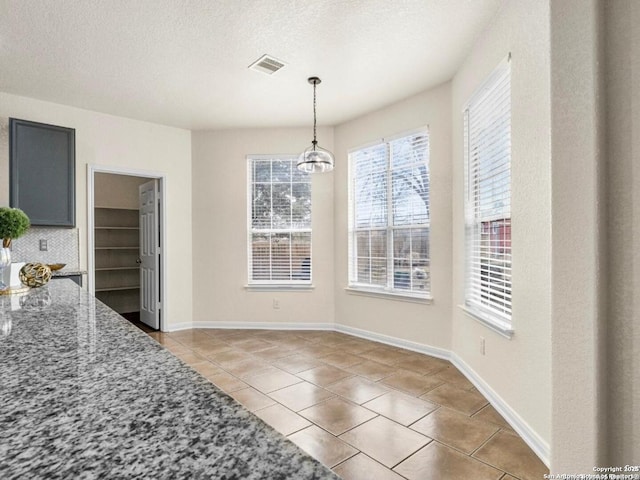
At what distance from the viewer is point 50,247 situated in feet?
13.2

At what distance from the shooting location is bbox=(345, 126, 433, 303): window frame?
152 inches

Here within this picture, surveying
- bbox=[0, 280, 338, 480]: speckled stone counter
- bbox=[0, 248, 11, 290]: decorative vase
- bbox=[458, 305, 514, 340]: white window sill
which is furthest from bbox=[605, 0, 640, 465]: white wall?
bbox=[0, 248, 11, 290]: decorative vase

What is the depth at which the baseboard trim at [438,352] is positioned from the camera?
7.00 feet

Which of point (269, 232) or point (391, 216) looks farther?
point (269, 232)

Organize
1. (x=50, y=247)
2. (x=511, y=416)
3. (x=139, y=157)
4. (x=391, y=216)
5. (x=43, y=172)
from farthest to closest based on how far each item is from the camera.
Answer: (x=139, y=157)
(x=391, y=216)
(x=50, y=247)
(x=43, y=172)
(x=511, y=416)

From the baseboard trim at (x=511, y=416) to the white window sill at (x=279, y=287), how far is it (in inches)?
88.8

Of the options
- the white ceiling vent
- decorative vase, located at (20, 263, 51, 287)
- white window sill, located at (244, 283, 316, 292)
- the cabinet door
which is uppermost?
the white ceiling vent

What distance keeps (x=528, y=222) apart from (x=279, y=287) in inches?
135

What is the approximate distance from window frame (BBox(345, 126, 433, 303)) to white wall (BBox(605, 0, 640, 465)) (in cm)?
274

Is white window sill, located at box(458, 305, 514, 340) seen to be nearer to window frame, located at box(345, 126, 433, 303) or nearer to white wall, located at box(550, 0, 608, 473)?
window frame, located at box(345, 126, 433, 303)

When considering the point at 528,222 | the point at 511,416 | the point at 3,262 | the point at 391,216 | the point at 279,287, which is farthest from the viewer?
the point at 279,287

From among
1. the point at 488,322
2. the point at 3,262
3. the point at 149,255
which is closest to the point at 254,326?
the point at 149,255

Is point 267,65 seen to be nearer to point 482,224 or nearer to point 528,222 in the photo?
point 482,224

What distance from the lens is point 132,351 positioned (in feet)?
2.64
